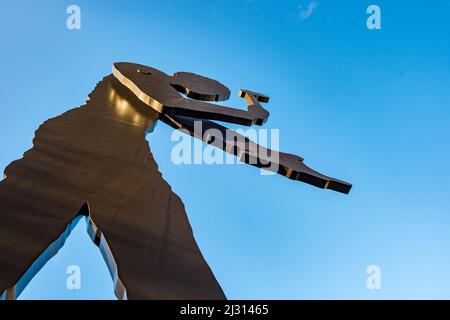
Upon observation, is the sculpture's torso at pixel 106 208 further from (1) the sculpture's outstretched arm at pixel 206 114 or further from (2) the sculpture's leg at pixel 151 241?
(1) the sculpture's outstretched arm at pixel 206 114

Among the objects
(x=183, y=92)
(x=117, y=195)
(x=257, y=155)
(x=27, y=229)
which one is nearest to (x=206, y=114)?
(x=257, y=155)

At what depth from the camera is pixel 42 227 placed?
2332mm

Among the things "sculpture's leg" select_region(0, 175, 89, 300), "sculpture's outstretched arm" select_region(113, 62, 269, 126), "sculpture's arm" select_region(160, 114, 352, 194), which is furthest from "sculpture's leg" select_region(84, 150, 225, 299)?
"sculpture's outstretched arm" select_region(113, 62, 269, 126)

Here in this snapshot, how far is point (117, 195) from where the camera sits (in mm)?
2773

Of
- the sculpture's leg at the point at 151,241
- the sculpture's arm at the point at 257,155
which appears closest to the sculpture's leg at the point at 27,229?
the sculpture's leg at the point at 151,241

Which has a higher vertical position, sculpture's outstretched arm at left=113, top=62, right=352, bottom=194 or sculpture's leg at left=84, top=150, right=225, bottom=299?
sculpture's outstretched arm at left=113, top=62, right=352, bottom=194

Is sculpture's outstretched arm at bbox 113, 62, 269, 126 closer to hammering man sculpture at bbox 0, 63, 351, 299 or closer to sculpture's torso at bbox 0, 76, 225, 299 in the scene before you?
hammering man sculpture at bbox 0, 63, 351, 299

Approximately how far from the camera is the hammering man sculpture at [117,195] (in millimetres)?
2207

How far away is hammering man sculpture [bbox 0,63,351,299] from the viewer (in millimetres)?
2207

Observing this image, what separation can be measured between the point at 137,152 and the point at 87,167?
0.46 metres

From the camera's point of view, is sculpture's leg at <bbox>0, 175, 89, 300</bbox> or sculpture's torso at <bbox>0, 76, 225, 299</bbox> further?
sculpture's torso at <bbox>0, 76, 225, 299</bbox>

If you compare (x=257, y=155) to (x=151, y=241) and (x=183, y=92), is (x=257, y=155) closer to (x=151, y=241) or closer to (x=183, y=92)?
(x=183, y=92)
